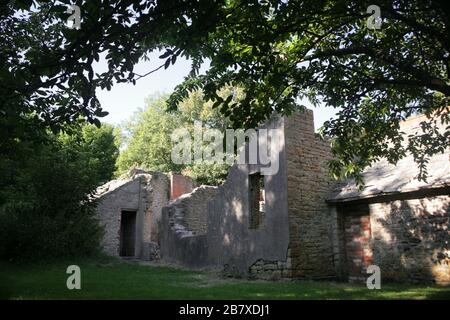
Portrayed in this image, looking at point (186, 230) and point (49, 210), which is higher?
point (49, 210)

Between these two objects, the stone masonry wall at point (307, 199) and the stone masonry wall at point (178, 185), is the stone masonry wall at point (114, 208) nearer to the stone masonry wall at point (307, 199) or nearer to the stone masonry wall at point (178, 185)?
the stone masonry wall at point (178, 185)

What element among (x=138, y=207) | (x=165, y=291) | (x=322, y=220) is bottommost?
(x=165, y=291)

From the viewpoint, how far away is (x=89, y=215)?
1489cm

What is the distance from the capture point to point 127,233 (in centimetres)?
2272

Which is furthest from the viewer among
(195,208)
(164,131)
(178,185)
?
(164,131)

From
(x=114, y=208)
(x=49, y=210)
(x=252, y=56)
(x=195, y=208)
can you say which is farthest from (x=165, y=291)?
(x=114, y=208)

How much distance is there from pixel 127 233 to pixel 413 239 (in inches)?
664

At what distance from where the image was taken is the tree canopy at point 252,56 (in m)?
4.14

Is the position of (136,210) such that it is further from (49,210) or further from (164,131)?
(164,131)

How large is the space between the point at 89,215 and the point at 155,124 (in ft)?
85.0

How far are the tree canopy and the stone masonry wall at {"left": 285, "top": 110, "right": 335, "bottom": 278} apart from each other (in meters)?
3.00

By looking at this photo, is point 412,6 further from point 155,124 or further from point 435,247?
point 155,124

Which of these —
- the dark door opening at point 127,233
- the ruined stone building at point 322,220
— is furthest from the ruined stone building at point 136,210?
the ruined stone building at point 322,220
